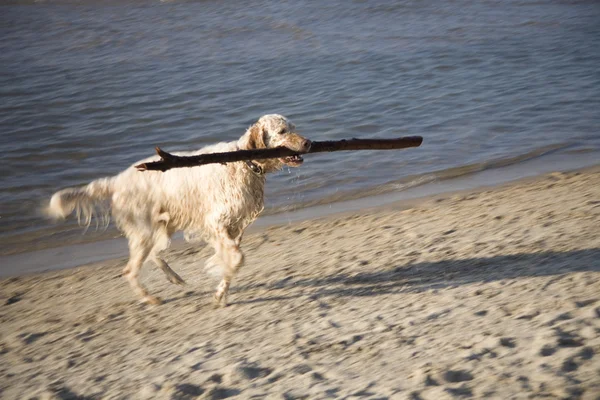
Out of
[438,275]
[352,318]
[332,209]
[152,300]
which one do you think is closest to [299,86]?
[332,209]

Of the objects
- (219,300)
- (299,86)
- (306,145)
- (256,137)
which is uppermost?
(299,86)

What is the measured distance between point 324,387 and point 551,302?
65.4 inches

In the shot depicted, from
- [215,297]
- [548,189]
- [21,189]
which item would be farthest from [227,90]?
[215,297]

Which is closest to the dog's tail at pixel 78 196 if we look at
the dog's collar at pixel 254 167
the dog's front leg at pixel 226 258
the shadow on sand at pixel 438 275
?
the dog's front leg at pixel 226 258

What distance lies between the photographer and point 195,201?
6.04m

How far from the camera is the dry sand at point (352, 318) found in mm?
4125

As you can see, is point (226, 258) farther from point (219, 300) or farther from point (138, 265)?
point (138, 265)

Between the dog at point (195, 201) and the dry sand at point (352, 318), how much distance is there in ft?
1.46

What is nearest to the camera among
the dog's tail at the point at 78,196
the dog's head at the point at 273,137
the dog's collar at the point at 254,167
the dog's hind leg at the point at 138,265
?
the dog's head at the point at 273,137

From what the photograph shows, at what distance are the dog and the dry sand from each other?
0.44 meters

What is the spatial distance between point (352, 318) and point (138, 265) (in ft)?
6.95

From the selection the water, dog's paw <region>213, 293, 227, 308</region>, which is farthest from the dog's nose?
the water

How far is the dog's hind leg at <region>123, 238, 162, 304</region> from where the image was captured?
20.6 ft

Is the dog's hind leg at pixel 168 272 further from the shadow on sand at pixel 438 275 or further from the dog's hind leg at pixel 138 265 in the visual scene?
the shadow on sand at pixel 438 275
